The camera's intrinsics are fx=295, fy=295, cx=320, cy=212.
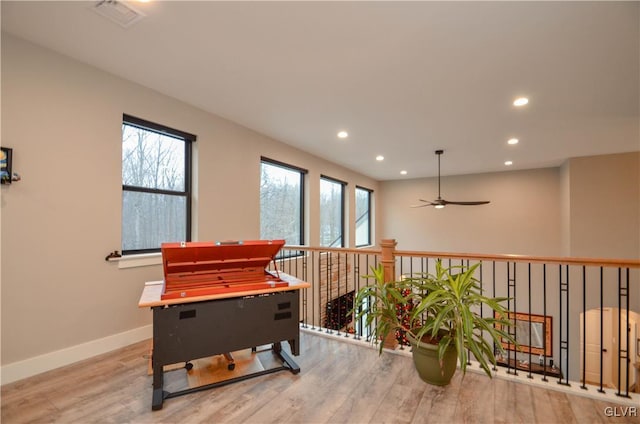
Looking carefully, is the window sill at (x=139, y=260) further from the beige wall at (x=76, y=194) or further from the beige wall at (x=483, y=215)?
the beige wall at (x=483, y=215)

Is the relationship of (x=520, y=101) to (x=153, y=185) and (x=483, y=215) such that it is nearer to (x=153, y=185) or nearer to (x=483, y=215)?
(x=153, y=185)

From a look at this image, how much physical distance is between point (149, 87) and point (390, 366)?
3.69 m

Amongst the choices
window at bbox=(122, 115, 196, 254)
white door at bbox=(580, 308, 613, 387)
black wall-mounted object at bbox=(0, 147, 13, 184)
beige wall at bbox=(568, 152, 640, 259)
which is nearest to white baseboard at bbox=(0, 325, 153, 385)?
window at bbox=(122, 115, 196, 254)

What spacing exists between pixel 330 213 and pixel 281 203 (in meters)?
1.80

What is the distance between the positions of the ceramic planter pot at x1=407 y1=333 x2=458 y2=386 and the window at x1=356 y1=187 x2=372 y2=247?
5.70 metres

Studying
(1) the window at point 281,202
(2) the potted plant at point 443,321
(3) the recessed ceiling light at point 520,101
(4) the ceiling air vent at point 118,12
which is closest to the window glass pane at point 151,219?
(1) the window at point 281,202

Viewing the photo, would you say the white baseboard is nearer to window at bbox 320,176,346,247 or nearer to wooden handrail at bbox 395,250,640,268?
wooden handrail at bbox 395,250,640,268

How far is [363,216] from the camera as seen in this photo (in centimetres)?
852

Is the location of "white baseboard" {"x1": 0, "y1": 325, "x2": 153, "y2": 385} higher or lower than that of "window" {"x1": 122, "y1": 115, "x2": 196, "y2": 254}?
lower

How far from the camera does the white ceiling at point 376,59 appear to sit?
2.04m

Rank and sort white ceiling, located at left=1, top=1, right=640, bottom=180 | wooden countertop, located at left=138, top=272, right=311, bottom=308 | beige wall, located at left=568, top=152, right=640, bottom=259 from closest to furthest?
wooden countertop, located at left=138, top=272, right=311, bottom=308, white ceiling, located at left=1, top=1, right=640, bottom=180, beige wall, located at left=568, top=152, right=640, bottom=259

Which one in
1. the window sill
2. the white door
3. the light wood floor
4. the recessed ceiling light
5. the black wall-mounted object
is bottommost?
the white door

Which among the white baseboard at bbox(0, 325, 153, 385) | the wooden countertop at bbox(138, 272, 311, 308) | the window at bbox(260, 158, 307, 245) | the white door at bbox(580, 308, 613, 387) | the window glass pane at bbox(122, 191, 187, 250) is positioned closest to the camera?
the wooden countertop at bbox(138, 272, 311, 308)

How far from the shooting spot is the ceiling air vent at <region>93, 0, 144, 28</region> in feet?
6.45
